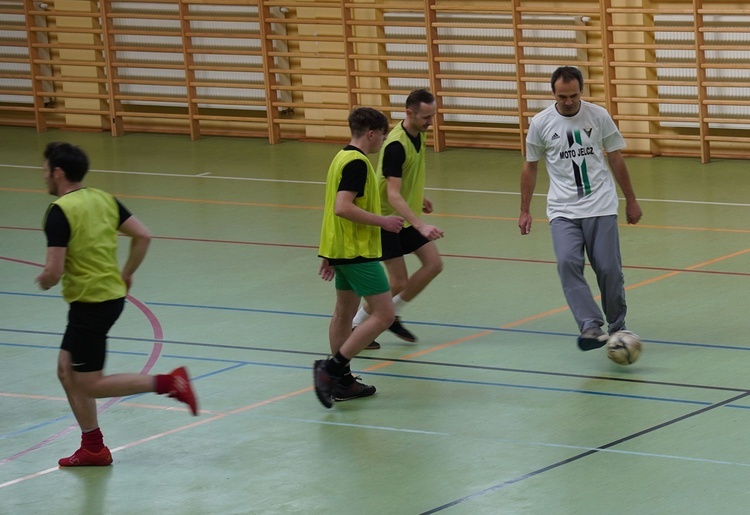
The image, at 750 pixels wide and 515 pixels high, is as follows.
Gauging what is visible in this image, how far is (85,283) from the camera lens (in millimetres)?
7371

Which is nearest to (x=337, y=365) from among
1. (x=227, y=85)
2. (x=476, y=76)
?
(x=476, y=76)

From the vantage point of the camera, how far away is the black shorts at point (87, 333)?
738 centimetres

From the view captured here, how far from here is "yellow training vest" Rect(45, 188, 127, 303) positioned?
7.36 metres

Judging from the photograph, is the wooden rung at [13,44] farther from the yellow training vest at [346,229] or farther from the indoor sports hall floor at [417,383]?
the yellow training vest at [346,229]

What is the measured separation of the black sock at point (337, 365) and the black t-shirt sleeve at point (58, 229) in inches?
76.5

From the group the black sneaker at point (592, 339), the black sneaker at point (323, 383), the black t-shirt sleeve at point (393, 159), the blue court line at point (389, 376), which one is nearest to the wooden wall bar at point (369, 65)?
the black t-shirt sleeve at point (393, 159)

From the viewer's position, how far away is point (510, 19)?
1866 centimetres

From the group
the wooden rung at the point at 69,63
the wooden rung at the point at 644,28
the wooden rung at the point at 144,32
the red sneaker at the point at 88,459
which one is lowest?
the red sneaker at the point at 88,459

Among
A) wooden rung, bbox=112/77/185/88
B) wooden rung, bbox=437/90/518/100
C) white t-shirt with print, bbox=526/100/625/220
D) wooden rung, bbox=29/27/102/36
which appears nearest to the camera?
white t-shirt with print, bbox=526/100/625/220

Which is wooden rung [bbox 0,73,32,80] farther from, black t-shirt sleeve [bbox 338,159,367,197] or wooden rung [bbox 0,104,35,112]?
black t-shirt sleeve [bbox 338,159,367,197]

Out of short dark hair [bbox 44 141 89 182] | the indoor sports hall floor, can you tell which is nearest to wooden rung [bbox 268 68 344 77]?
the indoor sports hall floor

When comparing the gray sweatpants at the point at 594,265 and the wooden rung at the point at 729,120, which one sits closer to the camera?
the gray sweatpants at the point at 594,265

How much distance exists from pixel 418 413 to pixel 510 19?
11190 millimetres

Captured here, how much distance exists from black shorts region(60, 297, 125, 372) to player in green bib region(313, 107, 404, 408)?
1.51 metres
